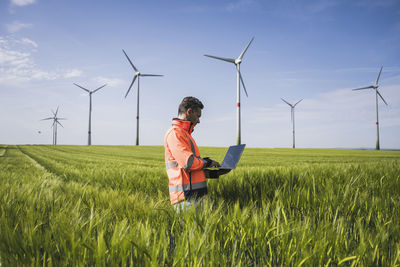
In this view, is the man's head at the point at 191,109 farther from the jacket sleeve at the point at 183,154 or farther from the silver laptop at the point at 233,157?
the silver laptop at the point at 233,157

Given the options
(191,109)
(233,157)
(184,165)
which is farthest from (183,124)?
(233,157)

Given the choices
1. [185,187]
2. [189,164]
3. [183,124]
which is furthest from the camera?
[183,124]

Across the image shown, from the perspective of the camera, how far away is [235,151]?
133 inches

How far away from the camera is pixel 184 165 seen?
3.31 m

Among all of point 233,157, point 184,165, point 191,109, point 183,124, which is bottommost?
point 184,165

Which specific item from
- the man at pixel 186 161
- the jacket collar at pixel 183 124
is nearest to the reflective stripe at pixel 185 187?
the man at pixel 186 161

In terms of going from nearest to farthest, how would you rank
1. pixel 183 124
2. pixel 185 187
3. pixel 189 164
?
pixel 189 164, pixel 185 187, pixel 183 124

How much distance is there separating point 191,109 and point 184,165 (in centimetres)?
89

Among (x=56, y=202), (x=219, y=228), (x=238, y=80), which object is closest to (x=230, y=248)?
(x=219, y=228)

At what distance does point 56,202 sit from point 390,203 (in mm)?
4713

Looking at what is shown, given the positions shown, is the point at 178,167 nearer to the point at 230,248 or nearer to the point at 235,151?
the point at 235,151

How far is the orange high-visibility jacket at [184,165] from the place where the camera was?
335 centimetres

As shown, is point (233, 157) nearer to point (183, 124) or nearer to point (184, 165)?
point (184, 165)

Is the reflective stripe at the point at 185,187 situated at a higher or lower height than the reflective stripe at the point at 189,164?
lower
